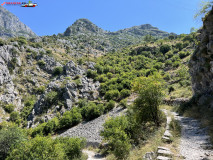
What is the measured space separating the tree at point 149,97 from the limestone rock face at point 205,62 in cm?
595

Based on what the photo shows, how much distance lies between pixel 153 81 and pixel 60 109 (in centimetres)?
2725

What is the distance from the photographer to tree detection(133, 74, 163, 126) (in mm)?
11273

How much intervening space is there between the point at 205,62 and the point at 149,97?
8.92 meters

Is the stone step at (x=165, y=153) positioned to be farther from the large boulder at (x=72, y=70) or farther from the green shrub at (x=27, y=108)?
the large boulder at (x=72, y=70)

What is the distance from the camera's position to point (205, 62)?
1470 cm

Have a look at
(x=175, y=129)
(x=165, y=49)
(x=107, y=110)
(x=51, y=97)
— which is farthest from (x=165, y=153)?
(x=165, y=49)

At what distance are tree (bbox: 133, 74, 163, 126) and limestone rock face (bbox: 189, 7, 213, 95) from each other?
19.5ft

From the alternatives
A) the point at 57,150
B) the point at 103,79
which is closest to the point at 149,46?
the point at 103,79

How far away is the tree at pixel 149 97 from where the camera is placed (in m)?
11.3

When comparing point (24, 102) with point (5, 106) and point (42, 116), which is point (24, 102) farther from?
point (42, 116)

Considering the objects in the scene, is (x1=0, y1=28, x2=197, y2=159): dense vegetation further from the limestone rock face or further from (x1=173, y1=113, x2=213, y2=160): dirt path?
the limestone rock face

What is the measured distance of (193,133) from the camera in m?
8.90

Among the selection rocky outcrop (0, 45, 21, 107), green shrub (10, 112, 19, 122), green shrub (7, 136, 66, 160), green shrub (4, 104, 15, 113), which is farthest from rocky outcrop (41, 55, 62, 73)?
green shrub (7, 136, 66, 160)

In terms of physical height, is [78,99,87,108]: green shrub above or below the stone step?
below
